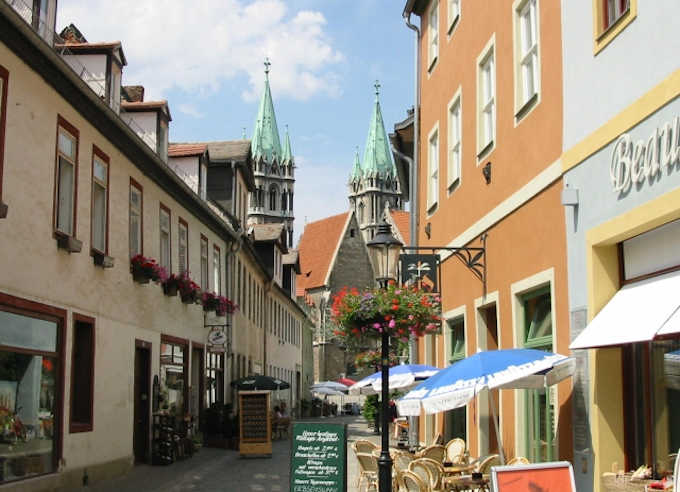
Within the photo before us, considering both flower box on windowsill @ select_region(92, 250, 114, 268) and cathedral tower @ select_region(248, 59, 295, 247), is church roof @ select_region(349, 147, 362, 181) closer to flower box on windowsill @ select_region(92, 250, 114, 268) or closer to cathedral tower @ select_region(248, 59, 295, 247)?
cathedral tower @ select_region(248, 59, 295, 247)

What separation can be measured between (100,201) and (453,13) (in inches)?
285

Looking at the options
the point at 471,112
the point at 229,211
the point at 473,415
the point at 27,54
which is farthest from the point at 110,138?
the point at 229,211

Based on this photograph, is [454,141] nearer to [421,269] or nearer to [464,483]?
[421,269]

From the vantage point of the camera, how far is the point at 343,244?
307ft

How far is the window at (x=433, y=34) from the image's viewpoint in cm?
1908

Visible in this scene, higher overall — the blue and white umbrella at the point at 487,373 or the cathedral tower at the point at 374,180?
the cathedral tower at the point at 374,180

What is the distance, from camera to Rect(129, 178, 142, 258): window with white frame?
19.0 m

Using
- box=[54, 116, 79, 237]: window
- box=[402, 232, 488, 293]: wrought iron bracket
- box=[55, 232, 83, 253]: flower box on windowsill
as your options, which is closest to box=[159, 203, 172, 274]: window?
box=[54, 116, 79, 237]: window

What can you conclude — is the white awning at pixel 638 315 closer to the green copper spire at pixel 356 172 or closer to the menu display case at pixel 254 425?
the menu display case at pixel 254 425

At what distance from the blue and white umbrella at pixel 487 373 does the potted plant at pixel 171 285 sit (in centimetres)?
1200

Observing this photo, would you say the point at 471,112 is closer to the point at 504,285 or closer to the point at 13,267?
the point at 504,285

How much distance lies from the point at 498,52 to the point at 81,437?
910 centimetres

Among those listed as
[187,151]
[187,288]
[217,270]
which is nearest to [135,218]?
[187,288]

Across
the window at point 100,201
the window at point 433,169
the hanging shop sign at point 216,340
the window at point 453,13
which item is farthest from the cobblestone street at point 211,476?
the window at point 453,13
